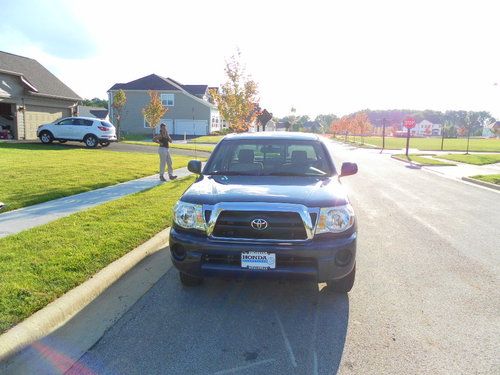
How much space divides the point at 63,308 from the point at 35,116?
27.4 metres

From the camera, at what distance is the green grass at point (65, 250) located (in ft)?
12.3

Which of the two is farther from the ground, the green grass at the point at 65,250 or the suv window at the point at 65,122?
the suv window at the point at 65,122

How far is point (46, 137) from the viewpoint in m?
23.4

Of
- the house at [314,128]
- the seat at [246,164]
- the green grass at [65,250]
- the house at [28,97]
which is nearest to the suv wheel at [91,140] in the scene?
the house at [28,97]

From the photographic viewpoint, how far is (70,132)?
23.4 m

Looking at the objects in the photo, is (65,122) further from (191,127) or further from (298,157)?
(191,127)

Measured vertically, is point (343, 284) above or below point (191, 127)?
below

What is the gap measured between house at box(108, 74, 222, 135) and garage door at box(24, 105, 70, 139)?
19435 millimetres

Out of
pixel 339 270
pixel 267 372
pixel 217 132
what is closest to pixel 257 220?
pixel 339 270

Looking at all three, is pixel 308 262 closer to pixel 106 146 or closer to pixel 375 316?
pixel 375 316

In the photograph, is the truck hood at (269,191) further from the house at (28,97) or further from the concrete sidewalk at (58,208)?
the house at (28,97)

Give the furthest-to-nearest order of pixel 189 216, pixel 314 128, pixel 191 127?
pixel 314 128, pixel 191 127, pixel 189 216

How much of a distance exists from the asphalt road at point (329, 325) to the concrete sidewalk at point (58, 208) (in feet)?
10.3

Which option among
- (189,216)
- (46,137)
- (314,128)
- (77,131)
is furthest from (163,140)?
(314,128)
